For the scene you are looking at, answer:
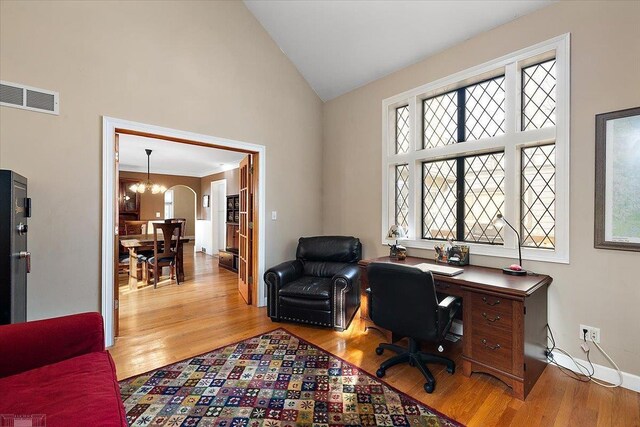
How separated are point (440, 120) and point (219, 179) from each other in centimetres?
649

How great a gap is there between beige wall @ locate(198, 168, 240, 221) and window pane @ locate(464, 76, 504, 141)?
211 inches

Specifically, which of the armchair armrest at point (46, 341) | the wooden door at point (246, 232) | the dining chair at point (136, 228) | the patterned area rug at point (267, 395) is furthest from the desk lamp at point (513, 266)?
the dining chair at point (136, 228)

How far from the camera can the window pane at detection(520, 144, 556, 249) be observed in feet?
8.06

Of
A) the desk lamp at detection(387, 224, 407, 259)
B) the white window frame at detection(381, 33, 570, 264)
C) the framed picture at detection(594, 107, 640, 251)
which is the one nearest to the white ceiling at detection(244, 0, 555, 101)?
the white window frame at detection(381, 33, 570, 264)

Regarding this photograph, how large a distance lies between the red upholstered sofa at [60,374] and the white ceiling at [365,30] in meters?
3.57

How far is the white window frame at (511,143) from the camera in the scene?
228 cm

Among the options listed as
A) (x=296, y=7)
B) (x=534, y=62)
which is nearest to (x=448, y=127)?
(x=534, y=62)

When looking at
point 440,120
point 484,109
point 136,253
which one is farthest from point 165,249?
point 484,109

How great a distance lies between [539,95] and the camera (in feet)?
8.34

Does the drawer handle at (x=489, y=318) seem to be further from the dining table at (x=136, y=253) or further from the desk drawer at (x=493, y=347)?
the dining table at (x=136, y=253)

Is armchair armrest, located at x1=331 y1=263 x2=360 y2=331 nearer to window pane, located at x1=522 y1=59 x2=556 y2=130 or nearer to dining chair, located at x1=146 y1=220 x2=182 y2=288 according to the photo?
window pane, located at x1=522 y1=59 x2=556 y2=130

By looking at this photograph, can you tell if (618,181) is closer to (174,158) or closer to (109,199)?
(109,199)

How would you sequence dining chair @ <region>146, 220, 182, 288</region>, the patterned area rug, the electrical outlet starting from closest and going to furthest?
the patterned area rug → the electrical outlet → dining chair @ <region>146, 220, 182, 288</region>

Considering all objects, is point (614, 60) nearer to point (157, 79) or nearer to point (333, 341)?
point (333, 341)
